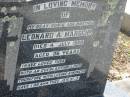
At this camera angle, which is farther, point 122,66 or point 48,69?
point 122,66

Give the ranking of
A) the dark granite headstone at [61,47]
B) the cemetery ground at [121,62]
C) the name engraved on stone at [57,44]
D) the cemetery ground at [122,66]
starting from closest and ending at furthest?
the dark granite headstone at [61,47]
the name engraved on stone at [57,44]
the cemetery ground at [122,66]
the cemetery ground at [121,62]

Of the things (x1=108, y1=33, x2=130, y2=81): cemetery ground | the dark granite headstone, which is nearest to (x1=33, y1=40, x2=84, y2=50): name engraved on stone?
the dark granite headstone

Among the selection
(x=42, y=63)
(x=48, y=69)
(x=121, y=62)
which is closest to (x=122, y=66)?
(x=121, y=62)

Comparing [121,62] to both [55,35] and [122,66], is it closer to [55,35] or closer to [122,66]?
[122,66]

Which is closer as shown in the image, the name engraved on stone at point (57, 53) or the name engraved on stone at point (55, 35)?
the name engraved on stone at point (55, 35)

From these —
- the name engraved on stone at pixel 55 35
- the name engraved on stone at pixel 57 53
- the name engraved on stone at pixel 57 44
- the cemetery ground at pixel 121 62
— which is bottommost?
Answer: the cemetery ground at pixel 121 62

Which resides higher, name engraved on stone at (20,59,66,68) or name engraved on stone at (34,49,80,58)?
name engraved on stone at (34,49,80,58)

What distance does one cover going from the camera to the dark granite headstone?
3350 mm

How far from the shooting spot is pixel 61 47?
3695mm

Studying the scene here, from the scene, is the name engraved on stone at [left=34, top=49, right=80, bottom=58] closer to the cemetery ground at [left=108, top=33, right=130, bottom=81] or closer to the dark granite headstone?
the dark granite headstone

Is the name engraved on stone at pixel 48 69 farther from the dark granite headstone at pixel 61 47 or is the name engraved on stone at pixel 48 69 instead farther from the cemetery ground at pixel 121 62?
the cemetery ground at pixel 121 62

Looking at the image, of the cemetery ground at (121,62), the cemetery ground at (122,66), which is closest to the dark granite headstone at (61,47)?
the cemetery ground at (122,66)

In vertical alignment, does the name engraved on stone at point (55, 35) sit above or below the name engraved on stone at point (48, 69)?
above

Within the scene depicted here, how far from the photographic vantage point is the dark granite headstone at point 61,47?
335 cm
